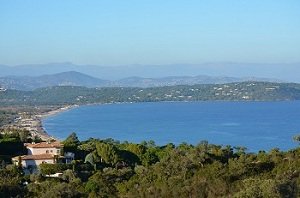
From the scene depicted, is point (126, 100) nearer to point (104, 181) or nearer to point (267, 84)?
point (267, 84)

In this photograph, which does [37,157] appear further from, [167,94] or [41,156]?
[167,94]

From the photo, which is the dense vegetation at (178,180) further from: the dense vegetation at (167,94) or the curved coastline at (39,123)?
the dense vegetation at (167,94)

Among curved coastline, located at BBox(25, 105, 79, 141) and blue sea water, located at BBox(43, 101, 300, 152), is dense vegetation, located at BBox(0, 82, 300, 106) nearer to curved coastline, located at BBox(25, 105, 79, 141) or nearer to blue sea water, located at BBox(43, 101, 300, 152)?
curved coastline, located at BBox(25, 105, 79, 141)

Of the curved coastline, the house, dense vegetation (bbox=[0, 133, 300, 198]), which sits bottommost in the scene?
the curved coastline

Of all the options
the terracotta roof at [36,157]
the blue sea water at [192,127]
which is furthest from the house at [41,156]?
the blue sea water at [192,127]

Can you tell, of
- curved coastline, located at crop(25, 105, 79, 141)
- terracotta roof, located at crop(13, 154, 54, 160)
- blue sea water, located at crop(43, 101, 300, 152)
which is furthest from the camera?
curved coastline, located at crop(25, 105, 79, 141)

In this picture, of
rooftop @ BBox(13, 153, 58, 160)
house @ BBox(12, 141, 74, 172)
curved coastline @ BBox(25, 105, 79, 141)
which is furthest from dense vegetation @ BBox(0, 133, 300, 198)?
curved coastline @ BBox(25, 105, 79, 141)
